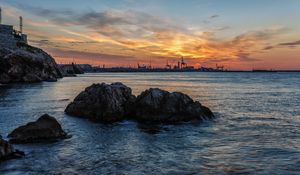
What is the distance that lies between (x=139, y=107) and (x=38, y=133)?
14.1 m

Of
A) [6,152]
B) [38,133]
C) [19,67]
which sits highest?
[19,67]

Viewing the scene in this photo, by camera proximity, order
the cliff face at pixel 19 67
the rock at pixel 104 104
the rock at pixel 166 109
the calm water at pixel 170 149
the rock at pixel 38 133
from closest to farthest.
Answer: the calm water at pixel 170 149
the rock at pixel 38 133
the rock at pixel 166 109
the rock at pixel 104 104
the cliff face at pixel 19 67

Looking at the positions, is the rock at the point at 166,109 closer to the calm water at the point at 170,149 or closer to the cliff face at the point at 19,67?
the calm water at the point at 170,149

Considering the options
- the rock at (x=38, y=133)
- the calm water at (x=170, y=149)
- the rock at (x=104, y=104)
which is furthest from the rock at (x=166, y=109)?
the rock at (x=38, y=133)

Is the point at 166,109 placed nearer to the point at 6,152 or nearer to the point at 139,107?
the point at 139,107

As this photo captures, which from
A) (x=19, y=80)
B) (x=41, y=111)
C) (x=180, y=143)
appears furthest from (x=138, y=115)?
(x=19, y=80)

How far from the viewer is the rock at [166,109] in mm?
37250

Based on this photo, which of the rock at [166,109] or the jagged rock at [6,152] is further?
the rock at [166,109]

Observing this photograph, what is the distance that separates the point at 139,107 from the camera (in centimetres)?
3869

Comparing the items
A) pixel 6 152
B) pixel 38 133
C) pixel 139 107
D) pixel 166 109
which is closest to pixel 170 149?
pixel 38 133

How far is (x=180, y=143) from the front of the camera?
88.1 feet

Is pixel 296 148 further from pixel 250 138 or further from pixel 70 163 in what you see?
pixel 70 163

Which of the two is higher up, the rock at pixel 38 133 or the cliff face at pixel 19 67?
the cliff face at pixel 19 67

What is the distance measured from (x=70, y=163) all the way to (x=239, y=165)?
32.8ft
